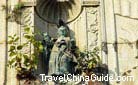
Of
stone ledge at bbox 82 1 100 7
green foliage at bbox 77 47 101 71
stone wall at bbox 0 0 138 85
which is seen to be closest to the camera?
green foliage at bbox 77 47 101 71

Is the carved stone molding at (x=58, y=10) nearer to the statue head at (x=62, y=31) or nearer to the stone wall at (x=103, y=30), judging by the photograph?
the stone wall at (x=103, y=30)

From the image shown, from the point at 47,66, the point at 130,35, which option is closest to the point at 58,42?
the point at 47,66

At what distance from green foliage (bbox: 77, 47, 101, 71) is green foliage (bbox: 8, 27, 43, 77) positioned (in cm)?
103

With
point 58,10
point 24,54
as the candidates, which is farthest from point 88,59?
point 58,10

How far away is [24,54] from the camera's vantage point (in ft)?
48.0

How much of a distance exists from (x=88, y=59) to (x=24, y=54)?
156 cm

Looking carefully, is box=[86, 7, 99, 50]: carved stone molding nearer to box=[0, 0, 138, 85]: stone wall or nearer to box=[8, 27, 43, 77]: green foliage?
box=[0, 0, 138, 85]: stone wall

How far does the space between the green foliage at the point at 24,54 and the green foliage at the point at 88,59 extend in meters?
1.03

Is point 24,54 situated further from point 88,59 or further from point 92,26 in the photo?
point 92,26

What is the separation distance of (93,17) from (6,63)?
8.19ft

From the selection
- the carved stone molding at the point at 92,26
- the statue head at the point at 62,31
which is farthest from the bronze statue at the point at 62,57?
the carved stone molding at the point at 92,26

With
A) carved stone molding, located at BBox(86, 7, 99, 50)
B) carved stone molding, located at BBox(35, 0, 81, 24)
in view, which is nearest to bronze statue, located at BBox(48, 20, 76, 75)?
carved stone molding, located at BBox(86, 7, 99, 50)

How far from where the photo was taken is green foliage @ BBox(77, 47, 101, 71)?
14547 millimetres

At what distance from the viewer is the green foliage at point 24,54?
14422 mm
